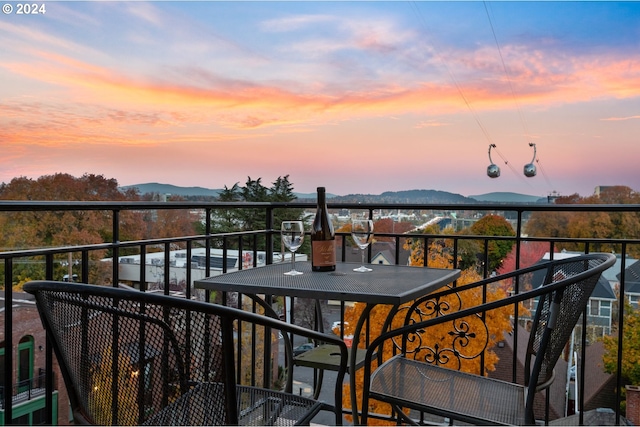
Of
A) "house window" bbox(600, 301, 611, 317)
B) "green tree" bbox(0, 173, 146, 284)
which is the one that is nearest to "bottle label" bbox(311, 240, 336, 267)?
"green tree" bbox(0, 173, 146, 284)

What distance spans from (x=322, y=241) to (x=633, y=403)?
999 centimetres

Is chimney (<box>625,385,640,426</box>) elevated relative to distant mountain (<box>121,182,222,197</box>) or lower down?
lower down

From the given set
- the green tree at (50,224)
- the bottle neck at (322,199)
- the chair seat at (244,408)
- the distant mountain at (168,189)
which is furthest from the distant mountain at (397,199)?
the distant mountain at (168,189)

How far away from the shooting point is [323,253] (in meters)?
2.28

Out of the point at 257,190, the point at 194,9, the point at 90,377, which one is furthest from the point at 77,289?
the point at 257,190

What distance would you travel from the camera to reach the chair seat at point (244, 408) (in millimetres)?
1136

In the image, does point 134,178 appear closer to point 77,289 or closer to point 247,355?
point 247,355

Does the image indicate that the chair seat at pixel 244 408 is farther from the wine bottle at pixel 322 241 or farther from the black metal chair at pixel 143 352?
the wine bottle at pixel 322 241

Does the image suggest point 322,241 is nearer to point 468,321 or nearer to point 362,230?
point 362,230

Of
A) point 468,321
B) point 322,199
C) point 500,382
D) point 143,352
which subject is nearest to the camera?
point 143,352

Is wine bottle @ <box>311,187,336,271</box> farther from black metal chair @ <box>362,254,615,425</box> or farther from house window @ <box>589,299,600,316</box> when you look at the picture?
house window @ <box>589,299,600,316</box>

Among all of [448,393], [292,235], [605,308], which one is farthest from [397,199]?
[605,308]

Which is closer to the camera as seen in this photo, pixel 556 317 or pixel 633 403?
pixel 556 317

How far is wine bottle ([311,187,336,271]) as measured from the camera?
7.45 feet
